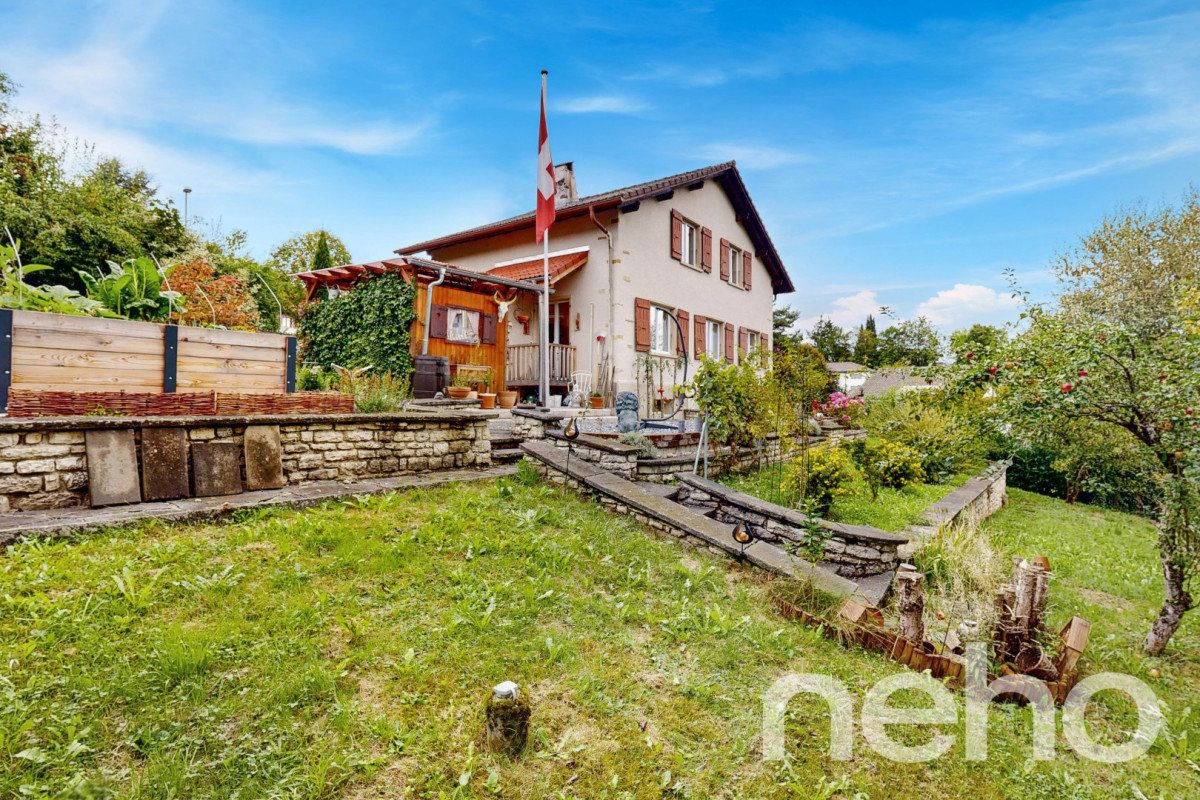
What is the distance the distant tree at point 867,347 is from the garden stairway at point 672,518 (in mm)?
35153

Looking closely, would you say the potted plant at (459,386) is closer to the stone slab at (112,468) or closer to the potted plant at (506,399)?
the potted plant at (506,399)

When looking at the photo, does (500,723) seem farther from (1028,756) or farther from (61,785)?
(1028,756)

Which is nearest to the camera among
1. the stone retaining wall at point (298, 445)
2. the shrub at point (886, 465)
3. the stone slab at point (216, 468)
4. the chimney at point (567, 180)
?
the stone retaining wall at point (298, 445)

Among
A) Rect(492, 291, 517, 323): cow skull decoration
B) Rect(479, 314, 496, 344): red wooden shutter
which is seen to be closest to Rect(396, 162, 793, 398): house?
Rect(492, 291, 517, 323): cow skull decoration

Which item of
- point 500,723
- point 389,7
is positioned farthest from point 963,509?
point 389,7

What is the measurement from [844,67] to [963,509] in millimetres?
7940

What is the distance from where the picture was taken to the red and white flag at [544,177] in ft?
32.1

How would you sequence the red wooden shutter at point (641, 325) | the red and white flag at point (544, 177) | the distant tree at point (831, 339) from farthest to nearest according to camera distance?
1. the distant tree at point (831, 339)
2. the red wooden shutter at point (641, 325)
3. the red and white flag at point (544, 177)

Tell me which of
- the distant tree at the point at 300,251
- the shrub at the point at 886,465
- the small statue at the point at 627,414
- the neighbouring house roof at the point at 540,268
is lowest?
the shrub at the point at 886,465

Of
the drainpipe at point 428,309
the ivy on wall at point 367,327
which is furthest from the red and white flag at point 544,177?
the ivy on wall at point 367,327

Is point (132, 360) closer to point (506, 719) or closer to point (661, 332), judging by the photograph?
point (506, 719)

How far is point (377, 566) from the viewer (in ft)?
11.6

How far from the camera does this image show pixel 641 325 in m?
13.3

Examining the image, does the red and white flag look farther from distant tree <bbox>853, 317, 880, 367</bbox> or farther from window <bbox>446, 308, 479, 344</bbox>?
distant tree <bbox>853, 317, 880, 367</bbox>
